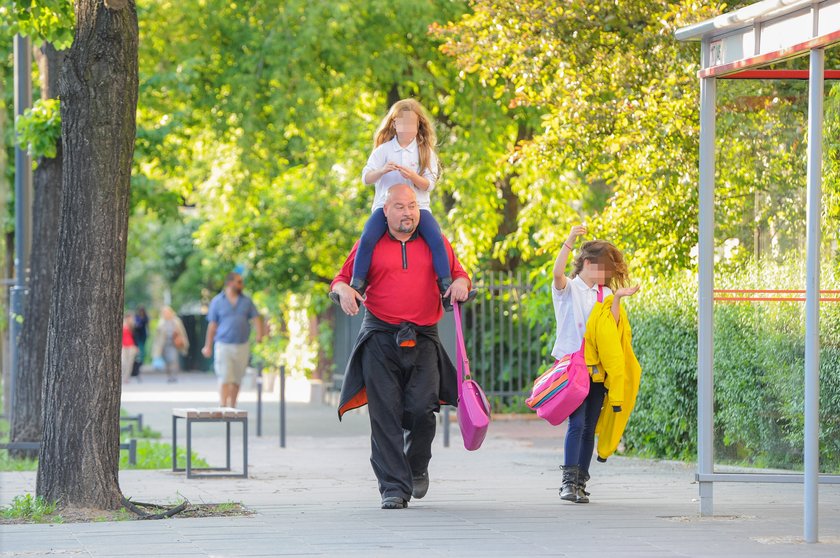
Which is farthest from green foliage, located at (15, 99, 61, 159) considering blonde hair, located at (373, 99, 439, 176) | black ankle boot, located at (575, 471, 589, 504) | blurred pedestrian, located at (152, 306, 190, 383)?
blurred pedestrian, located at (152, 306, 190, 383)

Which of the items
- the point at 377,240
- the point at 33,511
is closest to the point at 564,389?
the point at 377,240

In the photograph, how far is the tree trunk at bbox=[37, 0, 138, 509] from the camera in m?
8.26

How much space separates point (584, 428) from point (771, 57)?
247cm

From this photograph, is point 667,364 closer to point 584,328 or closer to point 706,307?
point 584,328

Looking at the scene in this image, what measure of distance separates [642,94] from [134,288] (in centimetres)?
4736

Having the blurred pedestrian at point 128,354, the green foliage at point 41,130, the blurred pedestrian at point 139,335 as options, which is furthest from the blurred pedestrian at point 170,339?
the green foliage at point 41,130

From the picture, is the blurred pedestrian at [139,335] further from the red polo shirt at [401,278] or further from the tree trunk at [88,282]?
the red polo shirt at [401,278]

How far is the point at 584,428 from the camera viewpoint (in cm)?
877

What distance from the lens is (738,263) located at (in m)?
8.47

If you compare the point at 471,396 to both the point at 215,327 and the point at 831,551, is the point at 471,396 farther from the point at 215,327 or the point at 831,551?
the point at 215,327

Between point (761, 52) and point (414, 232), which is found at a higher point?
point (761, 52)

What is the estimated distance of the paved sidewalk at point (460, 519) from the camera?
6.80 metres

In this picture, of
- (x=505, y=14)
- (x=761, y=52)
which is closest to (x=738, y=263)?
(x=761, y=52)

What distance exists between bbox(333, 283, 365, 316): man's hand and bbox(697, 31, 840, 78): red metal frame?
89.0 inches
